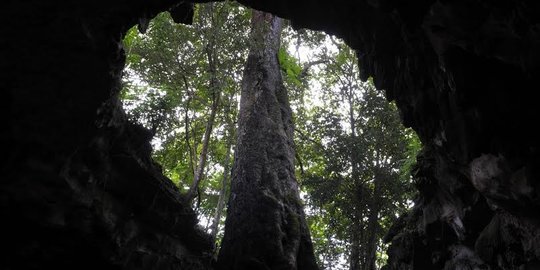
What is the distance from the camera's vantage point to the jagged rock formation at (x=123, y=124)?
6457 mm

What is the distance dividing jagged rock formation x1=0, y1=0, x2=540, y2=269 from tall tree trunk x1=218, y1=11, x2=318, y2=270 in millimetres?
1823

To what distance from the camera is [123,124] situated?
7.80m

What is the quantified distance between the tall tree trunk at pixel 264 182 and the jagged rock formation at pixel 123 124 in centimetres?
182

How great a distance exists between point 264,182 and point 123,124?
11.7 ft

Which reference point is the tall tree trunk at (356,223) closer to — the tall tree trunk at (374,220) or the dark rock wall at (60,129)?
the tall tree trunk at (374,220)

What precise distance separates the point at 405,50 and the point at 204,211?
385 inches

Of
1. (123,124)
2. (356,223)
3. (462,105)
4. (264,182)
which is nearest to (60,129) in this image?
(123,124)

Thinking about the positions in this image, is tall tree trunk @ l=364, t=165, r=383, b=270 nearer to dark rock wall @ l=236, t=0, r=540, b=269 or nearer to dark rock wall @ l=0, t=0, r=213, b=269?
dark rock wall @ l=236, t=0, r=540, b=269

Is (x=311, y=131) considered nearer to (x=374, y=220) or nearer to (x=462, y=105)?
(x=374, y=220)

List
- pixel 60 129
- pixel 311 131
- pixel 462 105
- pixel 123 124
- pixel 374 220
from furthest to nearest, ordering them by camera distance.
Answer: pixel 311 131, pixel 374 220, pixel 123 124, pixel 462 105, pixel 60 129

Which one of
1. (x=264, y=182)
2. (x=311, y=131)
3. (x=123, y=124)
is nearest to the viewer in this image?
(x=123, y=124)

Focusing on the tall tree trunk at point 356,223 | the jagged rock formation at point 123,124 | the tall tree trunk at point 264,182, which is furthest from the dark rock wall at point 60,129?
the tall tree trunk at point 356,223

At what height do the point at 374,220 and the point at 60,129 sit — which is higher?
the point at 374,220

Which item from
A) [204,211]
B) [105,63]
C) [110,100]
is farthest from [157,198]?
[204,211]
